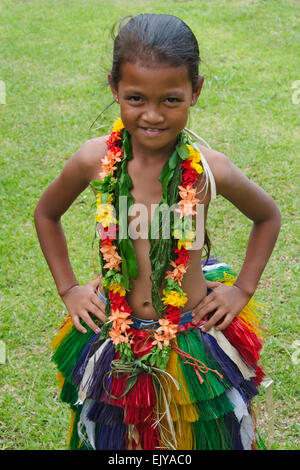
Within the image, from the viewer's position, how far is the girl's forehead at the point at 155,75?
1666 mm

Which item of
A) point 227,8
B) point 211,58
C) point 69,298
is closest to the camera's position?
point 69,298

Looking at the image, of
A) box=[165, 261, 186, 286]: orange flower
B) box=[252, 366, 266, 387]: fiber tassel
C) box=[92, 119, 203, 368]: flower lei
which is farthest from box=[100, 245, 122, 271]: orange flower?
box=[252, 366, 266, 387]: fiber tassel

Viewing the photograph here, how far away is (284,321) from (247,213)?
1.37 m

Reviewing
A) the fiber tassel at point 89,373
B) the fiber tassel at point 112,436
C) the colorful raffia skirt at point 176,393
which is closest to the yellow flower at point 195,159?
the colorful raffia skirt at point 176,393

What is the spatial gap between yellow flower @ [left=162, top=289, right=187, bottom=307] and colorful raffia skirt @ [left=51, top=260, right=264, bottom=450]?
12 cm

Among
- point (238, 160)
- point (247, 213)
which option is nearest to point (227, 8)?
point (238, 160)

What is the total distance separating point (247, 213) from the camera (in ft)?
6.73

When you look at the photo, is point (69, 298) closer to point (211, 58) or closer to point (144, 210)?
point (144, 210)

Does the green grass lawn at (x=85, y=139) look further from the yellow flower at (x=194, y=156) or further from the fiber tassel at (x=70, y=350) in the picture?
the fiber tassel at (x=70, y=350)

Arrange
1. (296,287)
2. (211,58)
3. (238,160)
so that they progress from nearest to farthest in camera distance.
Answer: (296,287), (238,160), (211,58)

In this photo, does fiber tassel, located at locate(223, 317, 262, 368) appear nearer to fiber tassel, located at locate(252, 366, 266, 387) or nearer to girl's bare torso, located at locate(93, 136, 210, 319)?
fiber tassel, located at locate(252, 366, 266, 387)

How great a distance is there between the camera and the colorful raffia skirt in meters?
1.95

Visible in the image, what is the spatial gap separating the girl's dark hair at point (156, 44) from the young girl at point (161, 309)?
55mm

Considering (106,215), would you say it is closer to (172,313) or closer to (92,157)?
(92,157)
